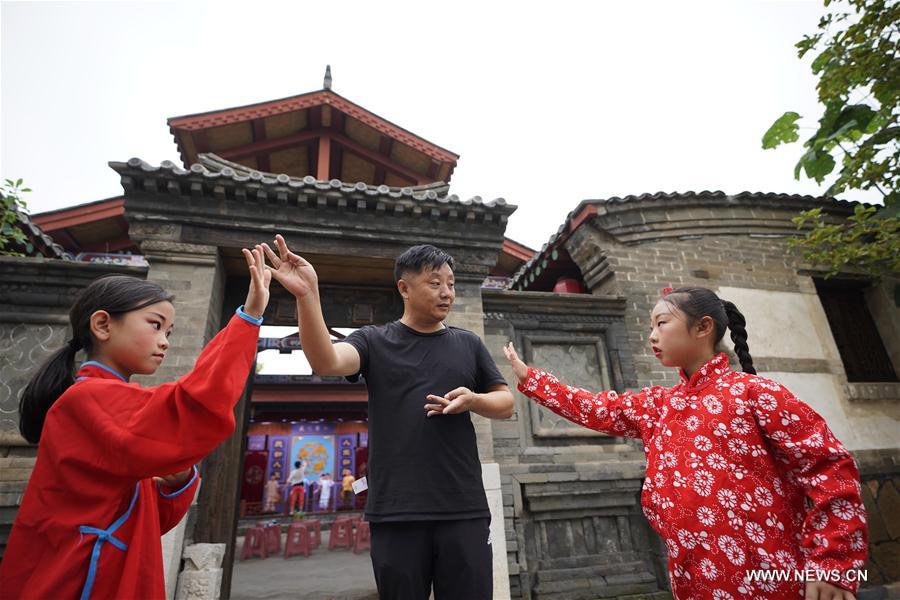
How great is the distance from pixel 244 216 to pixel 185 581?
3.69m

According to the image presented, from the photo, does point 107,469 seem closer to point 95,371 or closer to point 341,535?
point 95,371

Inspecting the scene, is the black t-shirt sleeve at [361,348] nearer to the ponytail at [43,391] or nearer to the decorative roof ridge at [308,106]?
the ponytail at [43,391]

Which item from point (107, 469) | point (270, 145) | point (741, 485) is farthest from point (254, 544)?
point (741, 485)

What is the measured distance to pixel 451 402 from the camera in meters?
1.57

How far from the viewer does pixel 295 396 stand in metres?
13.8

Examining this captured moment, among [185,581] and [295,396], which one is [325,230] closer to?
[185,581]

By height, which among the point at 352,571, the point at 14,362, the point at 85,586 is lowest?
the point at 352,571

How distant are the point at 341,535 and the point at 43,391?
1107 cm

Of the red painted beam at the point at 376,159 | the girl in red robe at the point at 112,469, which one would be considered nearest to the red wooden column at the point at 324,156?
the red painted beam at the point at 376,159

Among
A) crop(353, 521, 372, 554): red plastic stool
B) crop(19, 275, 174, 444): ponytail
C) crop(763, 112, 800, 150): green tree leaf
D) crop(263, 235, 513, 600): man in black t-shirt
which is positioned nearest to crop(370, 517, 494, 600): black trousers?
crop(263, 235, 513, 600): man in black t-shirt

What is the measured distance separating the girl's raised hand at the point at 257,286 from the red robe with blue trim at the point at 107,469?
0.41 feet

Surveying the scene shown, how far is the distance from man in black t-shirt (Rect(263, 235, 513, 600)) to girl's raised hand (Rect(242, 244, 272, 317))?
7 cm

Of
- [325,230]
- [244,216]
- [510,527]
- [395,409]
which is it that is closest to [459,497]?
[395,409]

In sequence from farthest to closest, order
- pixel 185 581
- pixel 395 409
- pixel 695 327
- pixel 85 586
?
pixel 185 581, pixel 695 327, pixel 395 409, pixel 85 586
